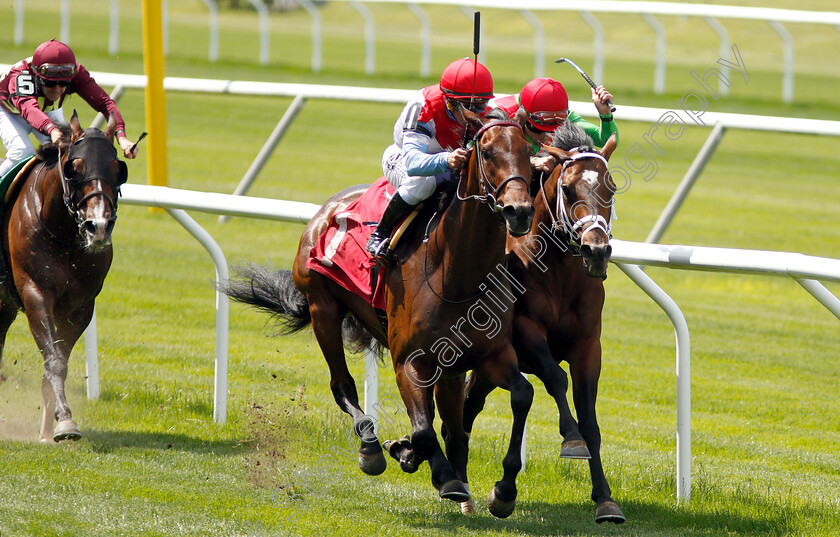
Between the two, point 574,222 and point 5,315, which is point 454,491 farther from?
point 5,315

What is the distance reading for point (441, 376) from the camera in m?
4.00

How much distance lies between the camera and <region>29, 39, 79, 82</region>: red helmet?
520cm

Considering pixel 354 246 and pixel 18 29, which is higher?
pixel 18 29

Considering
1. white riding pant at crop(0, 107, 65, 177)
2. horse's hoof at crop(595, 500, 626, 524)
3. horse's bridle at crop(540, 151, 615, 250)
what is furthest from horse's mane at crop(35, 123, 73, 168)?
horse's hoof at crop(595, 500, 626, 524)

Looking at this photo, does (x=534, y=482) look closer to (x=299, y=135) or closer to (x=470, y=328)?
(x=470, y=328)

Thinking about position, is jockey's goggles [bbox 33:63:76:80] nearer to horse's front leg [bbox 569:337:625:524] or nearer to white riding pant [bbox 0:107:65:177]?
white riding pant [bbox 0:107:65:177]

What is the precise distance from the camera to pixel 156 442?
5.10 m

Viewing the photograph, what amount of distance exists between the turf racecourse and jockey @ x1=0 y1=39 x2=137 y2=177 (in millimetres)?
1251

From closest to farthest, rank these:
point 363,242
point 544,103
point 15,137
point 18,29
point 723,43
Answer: point 544,103 < point 363,242 < point 15,137 < point 723,43 < point 18,29

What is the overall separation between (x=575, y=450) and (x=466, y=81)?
4.29ft

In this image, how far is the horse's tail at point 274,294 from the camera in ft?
16.7

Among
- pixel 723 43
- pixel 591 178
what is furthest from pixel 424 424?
pixel 723 43

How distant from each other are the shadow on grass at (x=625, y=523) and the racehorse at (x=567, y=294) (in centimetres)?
19

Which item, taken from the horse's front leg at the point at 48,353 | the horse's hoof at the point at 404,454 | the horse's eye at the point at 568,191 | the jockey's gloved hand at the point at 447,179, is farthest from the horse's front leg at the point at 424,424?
the horse's front leg at the point at 48,353
